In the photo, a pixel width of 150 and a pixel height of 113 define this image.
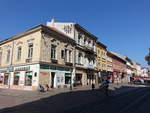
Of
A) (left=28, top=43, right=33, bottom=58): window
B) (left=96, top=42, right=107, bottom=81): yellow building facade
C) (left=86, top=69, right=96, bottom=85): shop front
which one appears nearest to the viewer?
(left=28, top=43, right=33, bottom=58): window

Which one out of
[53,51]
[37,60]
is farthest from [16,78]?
[53,51]

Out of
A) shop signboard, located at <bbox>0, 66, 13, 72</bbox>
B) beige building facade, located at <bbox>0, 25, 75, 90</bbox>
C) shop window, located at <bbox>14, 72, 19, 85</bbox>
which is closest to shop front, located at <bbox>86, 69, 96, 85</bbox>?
beige building facade, located at <bbox>0, 25, 75, 90</bbox>

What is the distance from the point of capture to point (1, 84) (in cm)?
2841

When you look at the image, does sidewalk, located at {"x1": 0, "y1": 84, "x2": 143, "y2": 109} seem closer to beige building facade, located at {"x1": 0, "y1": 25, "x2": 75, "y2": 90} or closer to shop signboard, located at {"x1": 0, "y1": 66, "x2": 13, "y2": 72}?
beige building facade, located at {"x1": 0, "y1": 25, "x2": 75, "y2": 90}

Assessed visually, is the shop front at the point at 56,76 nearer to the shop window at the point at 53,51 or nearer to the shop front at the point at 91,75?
the shop window at the point at 53,51

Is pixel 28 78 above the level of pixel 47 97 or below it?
above

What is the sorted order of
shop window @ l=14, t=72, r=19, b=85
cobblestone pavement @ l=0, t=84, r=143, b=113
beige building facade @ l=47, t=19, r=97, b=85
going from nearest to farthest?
cobblestone pavement @ l=0, t=84, r=143, b=113, shop window @ l=14, t=72, r=19, b=85, beige building facade @ l=47, t=19, r=97, b=85

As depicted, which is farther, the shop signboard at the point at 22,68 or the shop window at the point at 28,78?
the shop signboard at the point at 22,68

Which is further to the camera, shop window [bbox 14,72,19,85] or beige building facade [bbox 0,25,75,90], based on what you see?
shop window [bbox 14,72,19,85]

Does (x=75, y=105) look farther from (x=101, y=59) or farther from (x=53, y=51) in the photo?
(x=101, y=59)

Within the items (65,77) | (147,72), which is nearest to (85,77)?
(65,77)

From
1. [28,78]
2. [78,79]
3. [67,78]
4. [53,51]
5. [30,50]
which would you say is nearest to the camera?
[28,78]

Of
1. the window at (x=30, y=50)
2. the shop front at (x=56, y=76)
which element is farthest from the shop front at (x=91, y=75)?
the window at (x=30, y=50)

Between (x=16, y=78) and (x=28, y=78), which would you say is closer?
(x=28, y=78)
